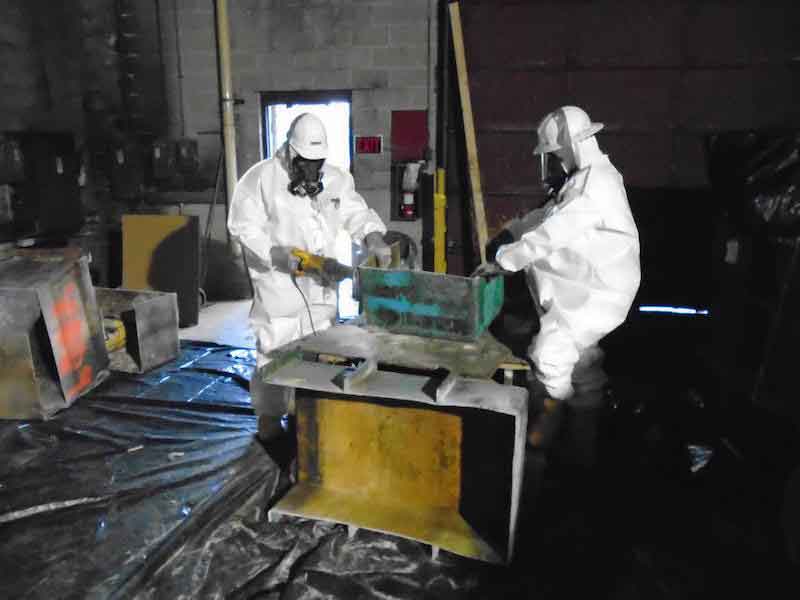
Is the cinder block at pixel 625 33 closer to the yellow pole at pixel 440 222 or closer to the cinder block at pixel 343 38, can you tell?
the yellow pole at pixel 440 222

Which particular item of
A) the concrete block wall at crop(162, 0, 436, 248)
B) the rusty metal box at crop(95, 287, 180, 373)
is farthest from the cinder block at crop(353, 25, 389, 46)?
the rusty metal box at crop(95, 287, 180, 373)

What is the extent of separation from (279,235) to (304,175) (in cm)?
29

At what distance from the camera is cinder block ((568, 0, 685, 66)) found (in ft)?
11.1

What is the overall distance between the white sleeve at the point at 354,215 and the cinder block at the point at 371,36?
2.13 meters

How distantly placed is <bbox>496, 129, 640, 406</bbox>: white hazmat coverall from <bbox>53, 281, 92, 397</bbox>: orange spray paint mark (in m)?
2.18

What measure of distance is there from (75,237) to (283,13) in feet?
8.29

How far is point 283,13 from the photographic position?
454cm

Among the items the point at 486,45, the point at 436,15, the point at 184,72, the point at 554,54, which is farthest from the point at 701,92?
the point at 184,72

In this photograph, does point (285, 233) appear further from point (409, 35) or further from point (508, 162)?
point (409, 35)

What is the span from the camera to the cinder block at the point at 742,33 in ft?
10.6

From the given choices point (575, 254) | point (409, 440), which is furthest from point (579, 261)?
point (409, 440)

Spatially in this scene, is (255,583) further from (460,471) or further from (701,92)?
(701,92)

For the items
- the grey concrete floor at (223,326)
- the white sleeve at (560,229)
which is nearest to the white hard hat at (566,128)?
the white sleeve at (560,229)

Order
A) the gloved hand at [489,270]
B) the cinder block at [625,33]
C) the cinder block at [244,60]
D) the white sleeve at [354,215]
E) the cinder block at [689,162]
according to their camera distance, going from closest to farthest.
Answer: the gloved hand at [489,270], the white sleeve at [354,215], the cinder block at [625,33], the cinder block at [689,162], the cinder block at [244,60]
